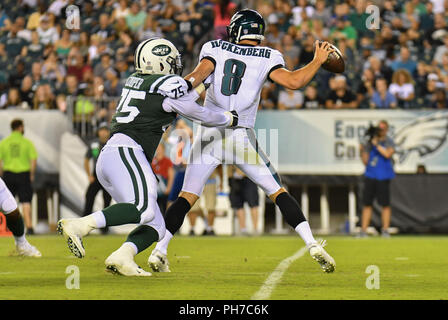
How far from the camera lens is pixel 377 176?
15.0 metres

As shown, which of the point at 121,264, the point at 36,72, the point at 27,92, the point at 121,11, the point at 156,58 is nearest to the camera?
the point at 121,264

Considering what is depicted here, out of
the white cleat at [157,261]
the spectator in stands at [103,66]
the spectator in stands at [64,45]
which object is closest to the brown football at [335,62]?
the white cleat at [157,261]

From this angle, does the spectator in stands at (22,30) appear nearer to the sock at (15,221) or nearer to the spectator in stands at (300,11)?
the spectator in stands at (300,11)

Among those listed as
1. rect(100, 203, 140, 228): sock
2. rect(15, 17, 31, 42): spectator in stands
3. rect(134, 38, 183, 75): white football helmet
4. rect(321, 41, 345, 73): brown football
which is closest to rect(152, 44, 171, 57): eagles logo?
rect(134, 38, 183, 75): white football helmet

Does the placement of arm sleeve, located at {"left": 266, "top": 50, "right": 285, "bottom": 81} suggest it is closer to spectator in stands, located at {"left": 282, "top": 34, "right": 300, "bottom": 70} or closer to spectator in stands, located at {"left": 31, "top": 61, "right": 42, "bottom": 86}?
spectator in stands, located at {"left": 282, "top": 34, "right": 300, "bottom": 70}

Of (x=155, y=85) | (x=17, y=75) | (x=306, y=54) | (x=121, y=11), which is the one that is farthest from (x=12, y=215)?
(x=121, y=11)

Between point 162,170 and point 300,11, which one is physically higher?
point 300,11

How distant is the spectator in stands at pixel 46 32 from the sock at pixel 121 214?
524 inches

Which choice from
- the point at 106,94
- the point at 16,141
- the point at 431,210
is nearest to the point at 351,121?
the point at 431,210

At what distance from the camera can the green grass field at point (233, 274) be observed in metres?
6.04

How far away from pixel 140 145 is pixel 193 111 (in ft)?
Result: 1.53

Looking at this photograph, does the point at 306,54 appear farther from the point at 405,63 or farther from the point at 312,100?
the point at 405,63
